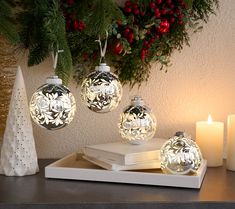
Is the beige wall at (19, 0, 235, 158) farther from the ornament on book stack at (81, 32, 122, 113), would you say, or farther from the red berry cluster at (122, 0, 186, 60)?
the ornament on book stack at (81, 32, 122, 113)

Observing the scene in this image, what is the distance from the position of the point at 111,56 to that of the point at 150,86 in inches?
5.3

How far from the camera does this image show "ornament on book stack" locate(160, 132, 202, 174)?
85cm

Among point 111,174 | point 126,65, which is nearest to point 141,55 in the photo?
point 126,65

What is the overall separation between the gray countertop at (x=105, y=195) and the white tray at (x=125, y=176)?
0.04 feet

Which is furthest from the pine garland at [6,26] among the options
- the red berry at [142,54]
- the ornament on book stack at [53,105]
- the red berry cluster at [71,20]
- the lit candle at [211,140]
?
the lit candle at [211,140]

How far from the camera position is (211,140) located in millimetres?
1032

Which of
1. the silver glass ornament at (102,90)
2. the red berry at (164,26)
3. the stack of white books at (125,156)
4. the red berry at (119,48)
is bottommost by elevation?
the stack of white books at (125,156)

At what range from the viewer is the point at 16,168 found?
0.95 meters

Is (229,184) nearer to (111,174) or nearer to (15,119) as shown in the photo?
(111,174)

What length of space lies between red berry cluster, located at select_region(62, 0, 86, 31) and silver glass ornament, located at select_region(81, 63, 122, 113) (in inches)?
6.4

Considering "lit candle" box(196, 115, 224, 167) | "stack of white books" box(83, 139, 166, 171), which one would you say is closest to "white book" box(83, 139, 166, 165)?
"stack of white books" box(83, 139, 166, 171)

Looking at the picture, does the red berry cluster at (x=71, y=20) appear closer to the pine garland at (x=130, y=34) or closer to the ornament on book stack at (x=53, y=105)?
the pine garland at (x=130, y=34)

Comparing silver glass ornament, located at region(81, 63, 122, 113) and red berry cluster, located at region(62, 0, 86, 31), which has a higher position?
red berry cluster, located at region(62, 0, 86, 31)

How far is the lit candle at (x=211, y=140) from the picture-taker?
1026 millimetres
